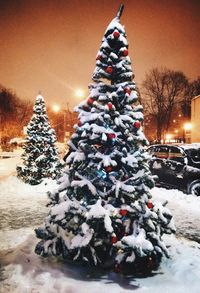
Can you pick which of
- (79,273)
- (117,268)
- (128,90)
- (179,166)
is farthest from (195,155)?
(79,273)

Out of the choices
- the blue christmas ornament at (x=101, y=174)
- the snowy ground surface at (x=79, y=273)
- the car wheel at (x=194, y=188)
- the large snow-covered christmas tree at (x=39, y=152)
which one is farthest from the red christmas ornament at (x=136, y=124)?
the large snow-covered christmas tree at (x=39, y=152)

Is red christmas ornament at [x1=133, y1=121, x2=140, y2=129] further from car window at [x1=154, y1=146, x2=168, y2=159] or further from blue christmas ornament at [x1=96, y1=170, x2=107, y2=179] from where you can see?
car window at [x1=154, y1=146, x2=168, y2=159]

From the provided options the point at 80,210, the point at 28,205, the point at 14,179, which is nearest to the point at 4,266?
the point at 80,210

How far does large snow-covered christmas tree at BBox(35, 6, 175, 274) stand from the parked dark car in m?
5.84

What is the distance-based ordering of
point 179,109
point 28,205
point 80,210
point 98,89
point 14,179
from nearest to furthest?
point 80,210 < point 98,89 < point 28,205 < point 14,179 < point 179,109

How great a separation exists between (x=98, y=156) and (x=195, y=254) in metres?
2.50

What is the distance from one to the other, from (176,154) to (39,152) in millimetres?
7041

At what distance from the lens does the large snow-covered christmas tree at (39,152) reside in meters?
15.7

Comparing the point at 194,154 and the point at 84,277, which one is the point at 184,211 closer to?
the point at 194,154

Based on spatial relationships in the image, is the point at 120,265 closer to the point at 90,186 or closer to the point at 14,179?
the point at 90,186

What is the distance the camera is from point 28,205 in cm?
1085

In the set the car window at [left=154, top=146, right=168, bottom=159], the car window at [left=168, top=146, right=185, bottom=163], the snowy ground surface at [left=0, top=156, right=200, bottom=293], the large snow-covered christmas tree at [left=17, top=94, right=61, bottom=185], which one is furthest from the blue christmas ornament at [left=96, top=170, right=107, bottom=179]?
the large snow-covered christmas tree at [left=17, top=94, right=61, bottom=185]

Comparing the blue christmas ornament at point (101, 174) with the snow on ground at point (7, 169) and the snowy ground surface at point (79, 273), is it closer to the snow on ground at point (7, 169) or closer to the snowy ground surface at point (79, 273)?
the snowy ground surface at point (79, 273)

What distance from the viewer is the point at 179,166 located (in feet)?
38.7
